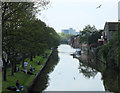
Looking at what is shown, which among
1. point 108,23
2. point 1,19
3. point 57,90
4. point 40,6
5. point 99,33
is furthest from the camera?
point 99,33

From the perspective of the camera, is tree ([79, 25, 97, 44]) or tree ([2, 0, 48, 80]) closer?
tree ([2, 0, 48, 80])

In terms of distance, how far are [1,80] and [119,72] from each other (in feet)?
63.7

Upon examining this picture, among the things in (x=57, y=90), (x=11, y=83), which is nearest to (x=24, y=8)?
(x=11, y=83)

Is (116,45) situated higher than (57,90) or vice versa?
(116,45)

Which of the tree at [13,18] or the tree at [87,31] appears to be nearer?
the tree at [13,18]

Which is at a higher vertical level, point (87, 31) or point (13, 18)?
point (87, 31)

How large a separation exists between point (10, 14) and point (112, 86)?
592 inches

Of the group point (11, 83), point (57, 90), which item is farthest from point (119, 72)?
point (11, 83)

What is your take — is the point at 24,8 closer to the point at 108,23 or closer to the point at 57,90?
the point at 57,90

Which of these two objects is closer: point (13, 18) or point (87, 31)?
point (13, 18)

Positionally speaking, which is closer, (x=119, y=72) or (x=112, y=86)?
(x=112, y=86)

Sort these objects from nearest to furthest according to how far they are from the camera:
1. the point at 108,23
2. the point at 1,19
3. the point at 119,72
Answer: the point at 1,19 → the point at 119,72 → the point at 108,23

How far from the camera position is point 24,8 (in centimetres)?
1800

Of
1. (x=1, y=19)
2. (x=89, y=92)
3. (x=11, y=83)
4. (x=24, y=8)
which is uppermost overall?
(x=24, y=8)
